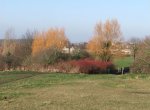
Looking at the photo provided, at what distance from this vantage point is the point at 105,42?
245 feet

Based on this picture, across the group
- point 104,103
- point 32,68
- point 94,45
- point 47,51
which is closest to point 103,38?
point 94,45

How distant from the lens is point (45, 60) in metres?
58.7

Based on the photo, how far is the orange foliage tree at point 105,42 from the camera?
74425 millimetres

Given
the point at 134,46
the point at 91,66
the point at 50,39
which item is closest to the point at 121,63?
the point at 134,46

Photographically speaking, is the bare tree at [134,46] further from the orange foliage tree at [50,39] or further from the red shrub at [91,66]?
the orange foliage tree at [50,39]

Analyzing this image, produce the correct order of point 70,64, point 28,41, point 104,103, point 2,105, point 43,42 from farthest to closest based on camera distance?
point 28,41 → point 43,42 → point 70,64 → point 104,103 → point 2,105

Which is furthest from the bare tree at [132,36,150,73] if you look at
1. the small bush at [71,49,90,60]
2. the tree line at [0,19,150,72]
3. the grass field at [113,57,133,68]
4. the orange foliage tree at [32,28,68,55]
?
the orange foliage tree at [32,28,68,55]

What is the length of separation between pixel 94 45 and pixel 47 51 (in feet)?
50.2

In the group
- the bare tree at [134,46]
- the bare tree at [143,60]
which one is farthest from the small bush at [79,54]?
the bare tree at [143,60]

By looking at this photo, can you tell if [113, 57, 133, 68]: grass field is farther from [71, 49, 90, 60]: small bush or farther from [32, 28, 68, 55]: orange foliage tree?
[32, 28, 68, 55]: orange foliage tree

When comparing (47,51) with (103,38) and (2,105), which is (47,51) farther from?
(2,105)

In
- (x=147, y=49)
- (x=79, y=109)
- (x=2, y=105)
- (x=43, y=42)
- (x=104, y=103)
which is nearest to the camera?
(x=79, y=109)

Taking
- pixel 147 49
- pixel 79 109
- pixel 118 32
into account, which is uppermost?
pixel 118 32

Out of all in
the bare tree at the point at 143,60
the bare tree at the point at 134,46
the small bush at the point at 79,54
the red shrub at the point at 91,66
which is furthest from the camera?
the bare tree at the point at 134,46
